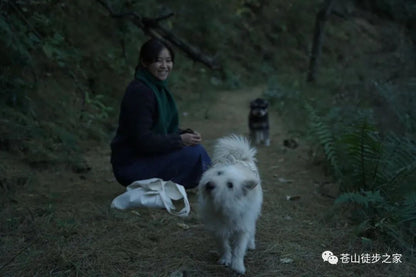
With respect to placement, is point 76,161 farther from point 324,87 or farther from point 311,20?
point 311,20

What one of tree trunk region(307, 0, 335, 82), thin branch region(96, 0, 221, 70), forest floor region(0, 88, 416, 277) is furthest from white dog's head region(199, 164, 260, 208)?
tree trunk region(307, 0, 335, 82)

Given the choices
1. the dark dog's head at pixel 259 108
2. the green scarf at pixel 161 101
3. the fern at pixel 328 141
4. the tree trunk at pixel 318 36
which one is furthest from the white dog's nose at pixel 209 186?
the tree trunk at pixel 318 36

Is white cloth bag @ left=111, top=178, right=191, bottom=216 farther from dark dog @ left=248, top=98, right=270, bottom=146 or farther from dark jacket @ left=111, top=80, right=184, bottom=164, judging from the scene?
dark dog @ left=248, top=98, right=270, bottom=146

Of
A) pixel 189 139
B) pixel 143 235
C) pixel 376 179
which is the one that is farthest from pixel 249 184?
pixel 376 179

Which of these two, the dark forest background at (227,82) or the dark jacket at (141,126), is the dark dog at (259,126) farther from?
the dark jacket at (141,126)

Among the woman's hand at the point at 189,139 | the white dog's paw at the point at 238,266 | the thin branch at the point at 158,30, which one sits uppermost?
the thin branch at the point at 158,30

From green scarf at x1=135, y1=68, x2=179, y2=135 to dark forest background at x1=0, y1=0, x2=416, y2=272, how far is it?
1.67 metres

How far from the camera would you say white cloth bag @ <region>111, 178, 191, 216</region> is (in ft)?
13.4

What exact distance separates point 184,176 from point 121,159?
26.4 inches

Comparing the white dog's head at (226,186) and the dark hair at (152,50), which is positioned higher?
the dark hair at (152,50)

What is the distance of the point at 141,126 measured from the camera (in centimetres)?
405

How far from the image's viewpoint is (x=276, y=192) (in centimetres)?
499

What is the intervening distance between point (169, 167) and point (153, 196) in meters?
0.36

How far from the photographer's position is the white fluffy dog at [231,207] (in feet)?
9.59
